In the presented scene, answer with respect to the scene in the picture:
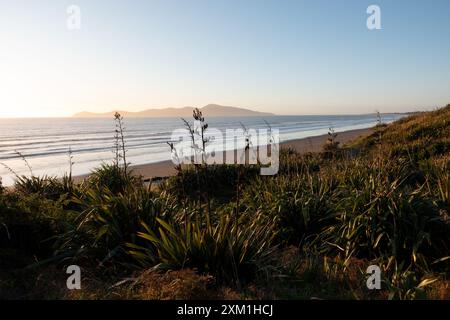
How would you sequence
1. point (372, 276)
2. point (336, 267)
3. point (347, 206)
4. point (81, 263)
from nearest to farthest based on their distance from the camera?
1. point (372, 276)
2. point (336, 267)
3. point (81, 263)
4. point (347, 206)

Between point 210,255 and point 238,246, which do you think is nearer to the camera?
point 210,255

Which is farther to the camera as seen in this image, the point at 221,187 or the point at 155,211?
the point at 221,187

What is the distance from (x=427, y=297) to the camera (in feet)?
13.1

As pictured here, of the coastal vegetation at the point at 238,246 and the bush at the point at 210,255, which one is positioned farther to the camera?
the bush at the point at 210,255

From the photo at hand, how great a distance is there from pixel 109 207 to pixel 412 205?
13.6ft

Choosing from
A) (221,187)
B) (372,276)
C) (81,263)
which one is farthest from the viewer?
(221,187)

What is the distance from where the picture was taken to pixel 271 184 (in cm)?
809

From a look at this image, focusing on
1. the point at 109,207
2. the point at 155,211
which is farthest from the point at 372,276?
the point at 109,207

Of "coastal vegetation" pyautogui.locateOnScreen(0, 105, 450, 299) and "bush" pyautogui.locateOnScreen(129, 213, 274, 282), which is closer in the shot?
"coastal vegetation" pyautogui.locateOnScreen(0, 105, 450, 299)

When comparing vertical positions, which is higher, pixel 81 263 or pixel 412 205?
pixel 412 205

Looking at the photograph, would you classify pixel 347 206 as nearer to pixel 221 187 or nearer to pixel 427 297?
pixel 427 297
